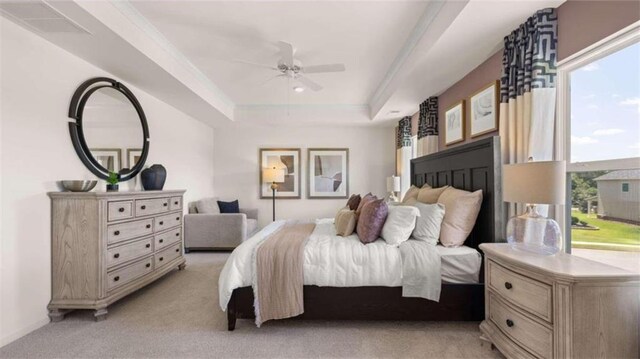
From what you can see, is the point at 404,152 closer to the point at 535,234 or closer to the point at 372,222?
the point at 372,222

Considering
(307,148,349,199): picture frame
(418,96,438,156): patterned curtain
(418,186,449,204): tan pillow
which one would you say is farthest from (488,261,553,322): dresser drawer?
(307,148,349,199): picture frame

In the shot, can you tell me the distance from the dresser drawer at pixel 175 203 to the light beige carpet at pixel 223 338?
125 centimetres

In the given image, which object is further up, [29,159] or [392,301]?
[29,159]

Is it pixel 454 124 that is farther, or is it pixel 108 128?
pixel 454 124

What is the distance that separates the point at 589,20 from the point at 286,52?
2261 mm

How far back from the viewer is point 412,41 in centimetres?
268

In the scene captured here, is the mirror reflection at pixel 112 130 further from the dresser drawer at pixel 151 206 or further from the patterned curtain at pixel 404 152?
the patterned curtain at pixel 404 152

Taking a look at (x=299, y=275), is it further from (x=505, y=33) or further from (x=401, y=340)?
(x=505, y=33)

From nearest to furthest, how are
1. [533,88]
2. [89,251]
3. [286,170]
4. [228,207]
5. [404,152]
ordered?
[533,88]
[89,251]
[404,152]
[228,207]
[286,170]

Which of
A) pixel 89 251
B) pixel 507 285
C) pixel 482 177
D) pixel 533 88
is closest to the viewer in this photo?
pixel 507 285

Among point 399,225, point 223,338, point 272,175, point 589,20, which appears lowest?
point 223,338

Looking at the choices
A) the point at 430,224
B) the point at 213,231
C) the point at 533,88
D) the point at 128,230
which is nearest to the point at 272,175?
the point at 213,231

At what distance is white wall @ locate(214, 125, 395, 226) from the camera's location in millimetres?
5836

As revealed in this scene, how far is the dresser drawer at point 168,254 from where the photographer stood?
3.04m
